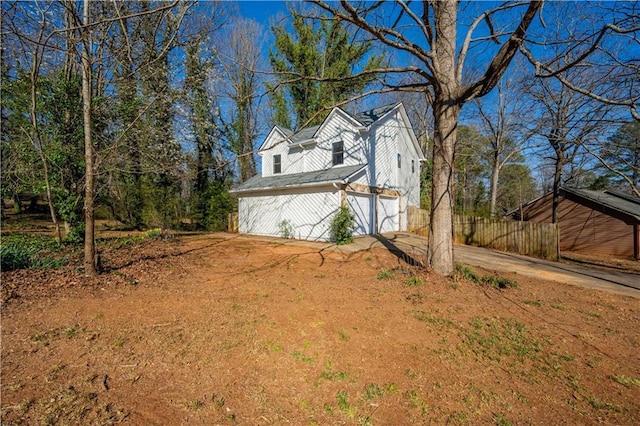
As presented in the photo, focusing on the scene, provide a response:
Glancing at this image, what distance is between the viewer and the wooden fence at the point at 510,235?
1124 centimetres

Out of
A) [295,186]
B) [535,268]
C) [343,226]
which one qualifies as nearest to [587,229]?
[535,268]

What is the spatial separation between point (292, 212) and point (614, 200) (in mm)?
19210

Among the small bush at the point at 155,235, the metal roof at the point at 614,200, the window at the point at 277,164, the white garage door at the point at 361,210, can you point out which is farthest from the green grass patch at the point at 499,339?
the metal roof at the point at 614,200

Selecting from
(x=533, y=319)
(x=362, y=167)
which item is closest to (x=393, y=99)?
(x=362, y=167)

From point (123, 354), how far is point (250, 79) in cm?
2397

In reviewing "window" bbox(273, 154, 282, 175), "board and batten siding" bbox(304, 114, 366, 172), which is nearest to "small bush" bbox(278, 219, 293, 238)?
"board and batten siding" bbox(304, 114, 366, 172)

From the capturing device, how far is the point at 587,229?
636 inches

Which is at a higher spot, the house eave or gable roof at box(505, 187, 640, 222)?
the house eave

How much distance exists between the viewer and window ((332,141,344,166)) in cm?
1430

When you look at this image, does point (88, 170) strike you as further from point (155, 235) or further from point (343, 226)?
point (343, 226)

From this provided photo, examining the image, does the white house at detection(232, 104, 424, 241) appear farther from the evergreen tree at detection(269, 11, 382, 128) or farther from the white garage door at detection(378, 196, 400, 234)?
the evergreen tree at detection(269, 11, 382, 128)

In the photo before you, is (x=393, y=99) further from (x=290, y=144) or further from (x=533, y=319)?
(x=533, y=319)

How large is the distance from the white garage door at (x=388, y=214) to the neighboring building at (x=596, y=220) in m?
7.25

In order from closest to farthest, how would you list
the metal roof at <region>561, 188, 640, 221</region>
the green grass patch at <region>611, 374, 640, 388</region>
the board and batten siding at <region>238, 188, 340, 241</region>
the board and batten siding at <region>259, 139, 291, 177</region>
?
the green grass patch at <region>611, 374, 640, 388</region> → the board and batten siding at <region>238, 188, 340, 241</region> → the metal roof at <region>561, 188, 640, 221</region> → the board and batten siding at <region>259, 139, 291, 177</region>
